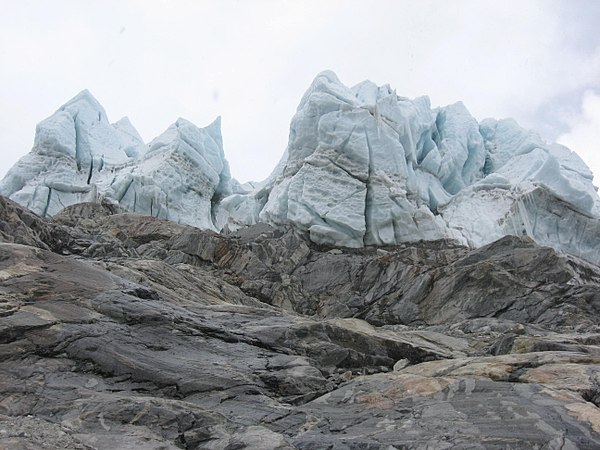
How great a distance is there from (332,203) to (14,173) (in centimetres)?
2578

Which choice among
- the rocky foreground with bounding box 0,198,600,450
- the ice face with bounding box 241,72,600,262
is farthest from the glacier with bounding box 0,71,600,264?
the rocky foreground with bounding box 0,198,600,450

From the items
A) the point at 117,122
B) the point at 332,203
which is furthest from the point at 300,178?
the point at 117,122

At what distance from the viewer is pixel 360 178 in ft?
83.3

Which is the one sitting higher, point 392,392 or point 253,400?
point 392,392

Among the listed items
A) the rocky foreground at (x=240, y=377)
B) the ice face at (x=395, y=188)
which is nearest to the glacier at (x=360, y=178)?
the ice face at (x=395, y=188)

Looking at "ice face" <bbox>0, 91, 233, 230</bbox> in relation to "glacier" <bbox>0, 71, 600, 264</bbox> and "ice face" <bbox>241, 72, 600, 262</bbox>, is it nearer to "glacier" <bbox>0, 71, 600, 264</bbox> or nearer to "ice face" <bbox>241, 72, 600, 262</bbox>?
A: "glacier" <bbox>0, 71, 600, 264</bbox>

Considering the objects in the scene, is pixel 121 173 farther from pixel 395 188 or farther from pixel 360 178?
pixel 395 188

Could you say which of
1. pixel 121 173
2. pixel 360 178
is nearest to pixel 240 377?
pixel 360 178

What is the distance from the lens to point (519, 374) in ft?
20.3

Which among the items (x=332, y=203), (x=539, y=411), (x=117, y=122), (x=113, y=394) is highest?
(x=117, y=122)

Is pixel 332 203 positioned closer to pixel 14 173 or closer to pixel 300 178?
pixel 300 178

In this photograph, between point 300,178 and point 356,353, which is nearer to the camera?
point 356,353

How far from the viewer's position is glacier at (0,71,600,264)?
2450 cm

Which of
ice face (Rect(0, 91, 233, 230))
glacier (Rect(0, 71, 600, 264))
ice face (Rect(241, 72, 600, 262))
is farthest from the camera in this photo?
ice face (Rect(0, 91, 233, 230))
